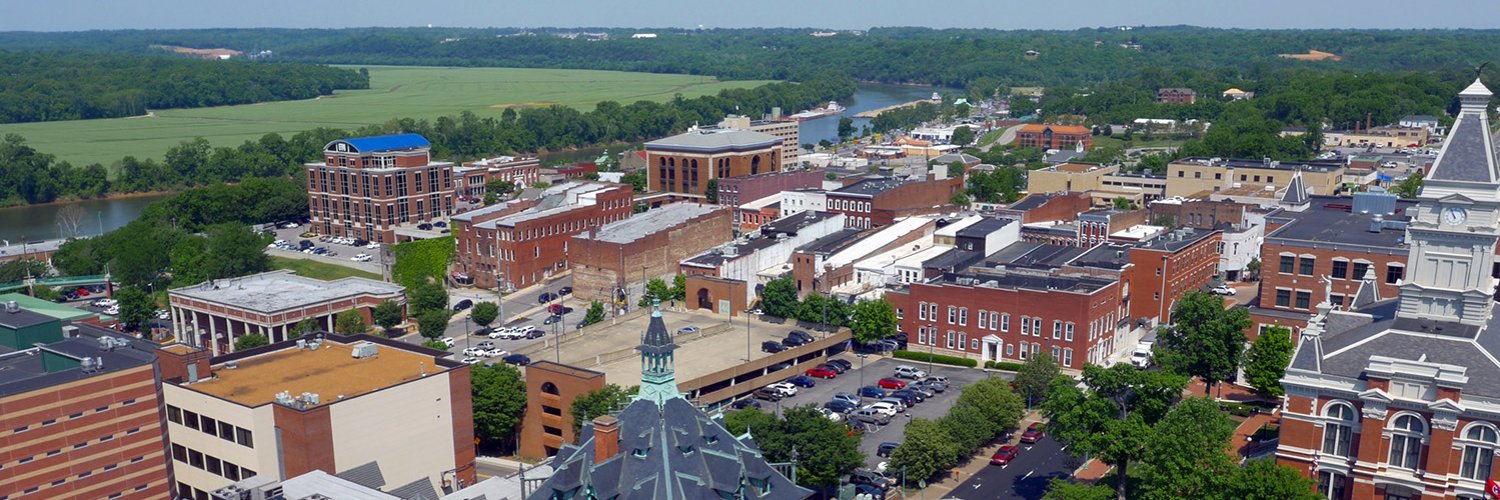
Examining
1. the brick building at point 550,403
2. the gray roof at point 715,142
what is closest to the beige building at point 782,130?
the gray roof at point 715,142

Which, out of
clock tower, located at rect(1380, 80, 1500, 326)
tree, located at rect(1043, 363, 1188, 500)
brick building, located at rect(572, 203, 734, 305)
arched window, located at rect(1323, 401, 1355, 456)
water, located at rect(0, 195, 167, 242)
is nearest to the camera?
arched window, located at rect(1323, 401, 1355, 456)

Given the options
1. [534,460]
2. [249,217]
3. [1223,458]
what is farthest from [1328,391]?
[249,217]

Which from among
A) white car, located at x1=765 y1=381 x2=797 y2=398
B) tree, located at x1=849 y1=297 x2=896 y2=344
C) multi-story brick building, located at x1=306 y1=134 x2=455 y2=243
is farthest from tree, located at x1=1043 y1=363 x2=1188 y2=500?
multi-story brick building, located at x1=306 y1=134 x2=455 y2=243

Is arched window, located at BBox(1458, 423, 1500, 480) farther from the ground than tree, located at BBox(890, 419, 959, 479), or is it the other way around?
arched window, located at BBox(1458, 423, 1500, 480)

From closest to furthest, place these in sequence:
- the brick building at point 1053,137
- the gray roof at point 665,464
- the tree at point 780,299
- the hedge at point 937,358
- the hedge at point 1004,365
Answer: the gray roof at point 665,464 → the hedge at point 1004,365 → the hedge at point 937,358 → the tree at point 780,299 → the brick building at point 1053,137

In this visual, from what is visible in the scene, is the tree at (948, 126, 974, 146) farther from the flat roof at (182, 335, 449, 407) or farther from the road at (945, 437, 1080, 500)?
the flat roof at (182, 335, 449, 407)

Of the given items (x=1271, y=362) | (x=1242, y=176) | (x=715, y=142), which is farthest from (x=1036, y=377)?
(x=715, y=142)

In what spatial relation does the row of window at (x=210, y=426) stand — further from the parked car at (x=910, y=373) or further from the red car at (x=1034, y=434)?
the parked car at (x=910, y=373)
